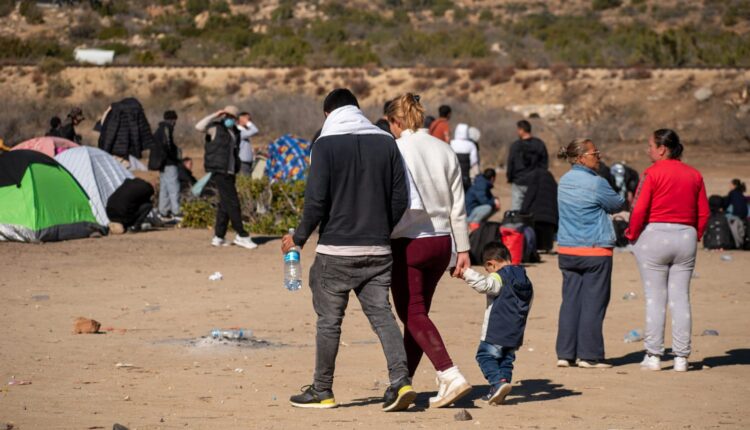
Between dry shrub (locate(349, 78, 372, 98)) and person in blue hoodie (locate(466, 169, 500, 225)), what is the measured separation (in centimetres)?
3009

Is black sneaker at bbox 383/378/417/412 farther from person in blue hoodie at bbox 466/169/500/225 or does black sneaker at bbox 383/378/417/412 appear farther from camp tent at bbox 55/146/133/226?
camp tent at bbox 55/146/133/226

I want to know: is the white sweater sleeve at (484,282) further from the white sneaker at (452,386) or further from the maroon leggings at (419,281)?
the white sneaker at (452,386)

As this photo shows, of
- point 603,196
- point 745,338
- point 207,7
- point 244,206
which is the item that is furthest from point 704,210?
point 207,7

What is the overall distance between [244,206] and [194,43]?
4929 centimetres

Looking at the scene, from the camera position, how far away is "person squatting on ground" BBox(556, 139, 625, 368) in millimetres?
9062

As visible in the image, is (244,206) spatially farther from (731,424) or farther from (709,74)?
(709,74)

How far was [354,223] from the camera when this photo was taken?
22.5 ft

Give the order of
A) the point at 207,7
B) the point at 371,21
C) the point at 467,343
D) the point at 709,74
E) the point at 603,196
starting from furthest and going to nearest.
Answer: the point at 207,7 < the point at 371,21 < the point at 709,74 < the point at 467,343 < the point at 603,196

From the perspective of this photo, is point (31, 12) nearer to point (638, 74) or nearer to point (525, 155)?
point (638, 74)

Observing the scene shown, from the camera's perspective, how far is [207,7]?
249ft

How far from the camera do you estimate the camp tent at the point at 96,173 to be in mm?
17688

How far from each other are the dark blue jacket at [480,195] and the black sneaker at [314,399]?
9.73 metres

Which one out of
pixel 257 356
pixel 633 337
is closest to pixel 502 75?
pixel 633 337

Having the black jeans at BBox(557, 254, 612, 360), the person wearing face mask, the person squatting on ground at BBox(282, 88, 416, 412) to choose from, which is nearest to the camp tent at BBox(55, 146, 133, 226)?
the person wearing face mask
